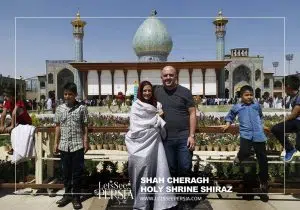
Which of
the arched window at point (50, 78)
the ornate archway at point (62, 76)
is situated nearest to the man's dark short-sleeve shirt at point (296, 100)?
the ornate archway at point (62, 76)

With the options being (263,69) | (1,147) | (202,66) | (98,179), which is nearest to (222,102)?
(202,66)

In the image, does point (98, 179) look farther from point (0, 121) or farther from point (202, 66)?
point (202, 66)

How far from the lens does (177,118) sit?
3.72 m

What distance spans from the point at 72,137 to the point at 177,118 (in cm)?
128

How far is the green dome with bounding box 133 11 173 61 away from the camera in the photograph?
35.5 m

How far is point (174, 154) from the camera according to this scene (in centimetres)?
382

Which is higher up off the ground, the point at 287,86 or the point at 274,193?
the point at 287,86

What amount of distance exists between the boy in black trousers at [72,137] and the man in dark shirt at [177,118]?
1040 mm

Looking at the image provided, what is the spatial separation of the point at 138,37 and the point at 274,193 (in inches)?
1279

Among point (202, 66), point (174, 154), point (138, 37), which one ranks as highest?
point (138, 37)

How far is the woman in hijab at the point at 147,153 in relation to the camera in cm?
361

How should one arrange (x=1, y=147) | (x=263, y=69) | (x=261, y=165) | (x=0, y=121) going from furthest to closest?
1. (x=263, y=69)
2. (x=1, y=147)
3. (x=0, y=121)
4. (x=261, y=165)

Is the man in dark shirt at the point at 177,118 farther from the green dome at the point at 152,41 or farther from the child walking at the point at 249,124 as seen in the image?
the green dome at the point at 152,41

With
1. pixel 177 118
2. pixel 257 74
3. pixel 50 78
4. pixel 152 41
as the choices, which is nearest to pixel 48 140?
pixel 177 118
